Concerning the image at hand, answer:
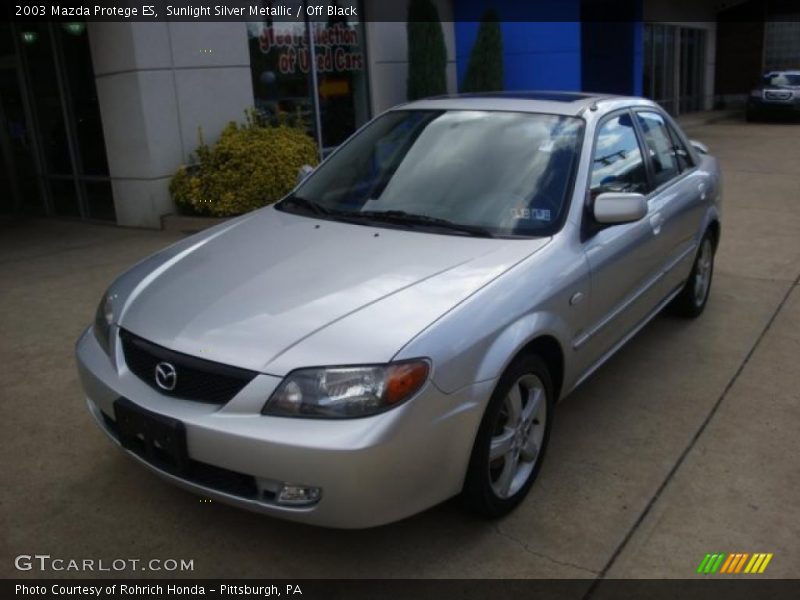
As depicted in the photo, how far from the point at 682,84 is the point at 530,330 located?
22.2 meters

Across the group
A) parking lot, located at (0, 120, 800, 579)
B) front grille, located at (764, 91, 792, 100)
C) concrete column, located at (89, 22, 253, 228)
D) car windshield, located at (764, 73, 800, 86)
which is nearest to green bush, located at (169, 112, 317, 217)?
concrete column, located at (89, 22, 253, 228)

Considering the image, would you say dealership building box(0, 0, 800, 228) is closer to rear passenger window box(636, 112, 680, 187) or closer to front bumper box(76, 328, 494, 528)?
rear passenger window box(636, 112, 680, 187)

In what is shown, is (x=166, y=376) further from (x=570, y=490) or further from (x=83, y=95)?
(x=83, y=95)

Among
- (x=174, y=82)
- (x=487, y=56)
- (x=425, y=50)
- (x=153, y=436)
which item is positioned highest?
(x=425, y=50)

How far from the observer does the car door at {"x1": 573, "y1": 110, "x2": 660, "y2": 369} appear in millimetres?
3545

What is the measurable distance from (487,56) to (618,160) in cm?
847

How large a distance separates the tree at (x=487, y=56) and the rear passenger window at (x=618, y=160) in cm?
795

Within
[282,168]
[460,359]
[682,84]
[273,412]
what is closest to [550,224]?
[460,359]

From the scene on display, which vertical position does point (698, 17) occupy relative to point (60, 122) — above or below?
above

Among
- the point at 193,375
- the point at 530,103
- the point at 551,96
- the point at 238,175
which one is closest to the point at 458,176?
the point at 530,103

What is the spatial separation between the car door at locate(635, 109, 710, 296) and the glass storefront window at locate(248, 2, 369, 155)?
5.65 metres

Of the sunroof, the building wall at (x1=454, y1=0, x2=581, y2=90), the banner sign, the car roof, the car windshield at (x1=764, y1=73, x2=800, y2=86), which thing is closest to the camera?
the car roof

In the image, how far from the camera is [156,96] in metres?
8.34

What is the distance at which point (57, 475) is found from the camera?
3.44 meters
